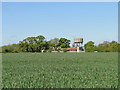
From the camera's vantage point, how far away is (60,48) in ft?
306

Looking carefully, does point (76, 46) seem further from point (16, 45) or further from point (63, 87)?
point (63, 87)

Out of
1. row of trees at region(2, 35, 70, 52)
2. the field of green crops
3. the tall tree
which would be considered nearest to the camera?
the field of green crops

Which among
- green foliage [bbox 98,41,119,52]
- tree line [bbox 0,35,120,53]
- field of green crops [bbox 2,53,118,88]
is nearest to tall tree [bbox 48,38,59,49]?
tree line [bbox 0,35,120,53]

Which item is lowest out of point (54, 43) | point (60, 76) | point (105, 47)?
point (60, 76)

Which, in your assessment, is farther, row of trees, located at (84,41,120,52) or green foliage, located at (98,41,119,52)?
green foliage, located at (98,41,119,52)

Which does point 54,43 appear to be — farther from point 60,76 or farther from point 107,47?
point 60,76

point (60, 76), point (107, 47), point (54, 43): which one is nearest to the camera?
point (60, 76)

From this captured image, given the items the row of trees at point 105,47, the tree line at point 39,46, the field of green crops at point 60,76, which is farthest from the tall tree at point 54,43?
the field of green crops at point 60,76

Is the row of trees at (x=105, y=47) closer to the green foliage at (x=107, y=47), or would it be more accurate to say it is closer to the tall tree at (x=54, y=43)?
the green foliage at (x=107, y=47)

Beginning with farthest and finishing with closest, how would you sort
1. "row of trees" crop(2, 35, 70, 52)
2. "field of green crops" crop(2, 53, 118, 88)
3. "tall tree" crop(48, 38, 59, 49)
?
"tall tree" crop(48, 38, 59, 49), "row of trees" crop(2, 35, 70, 52), "field of green crops" crop(2, 53, 118, 88)

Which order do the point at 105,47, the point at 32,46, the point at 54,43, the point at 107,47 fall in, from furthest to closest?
the point at 54,43
the point at 105,47
the point at 107,47
the point at 32,46

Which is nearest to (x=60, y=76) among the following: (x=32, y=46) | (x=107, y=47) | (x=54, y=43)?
(x=32, y=46)

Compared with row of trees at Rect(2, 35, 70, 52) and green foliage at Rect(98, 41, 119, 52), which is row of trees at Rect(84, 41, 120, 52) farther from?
row of trees at Rect(2, 35, 70, 52)

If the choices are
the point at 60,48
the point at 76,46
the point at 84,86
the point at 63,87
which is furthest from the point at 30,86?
the point at 76,46
